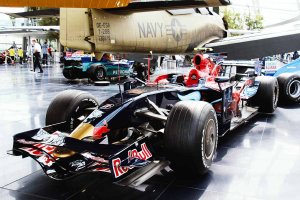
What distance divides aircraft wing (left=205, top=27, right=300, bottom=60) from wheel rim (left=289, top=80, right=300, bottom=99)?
37.8 inches

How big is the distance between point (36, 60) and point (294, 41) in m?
14.4

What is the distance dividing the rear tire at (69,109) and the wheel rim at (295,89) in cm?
579

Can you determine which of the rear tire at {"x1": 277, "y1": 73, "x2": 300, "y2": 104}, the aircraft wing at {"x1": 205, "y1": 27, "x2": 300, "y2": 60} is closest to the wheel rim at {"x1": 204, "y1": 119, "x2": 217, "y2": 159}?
the rear tire at {"x1": 277, "y1": 73, "x2": 300, "y2": 104}

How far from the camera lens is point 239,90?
629cm

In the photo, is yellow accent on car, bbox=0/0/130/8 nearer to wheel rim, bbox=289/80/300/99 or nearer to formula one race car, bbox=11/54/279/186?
formula one race car, bbox=11/54/279/186

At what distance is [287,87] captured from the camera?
8070 mm

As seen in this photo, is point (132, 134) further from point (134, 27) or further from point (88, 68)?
point (88, 68)

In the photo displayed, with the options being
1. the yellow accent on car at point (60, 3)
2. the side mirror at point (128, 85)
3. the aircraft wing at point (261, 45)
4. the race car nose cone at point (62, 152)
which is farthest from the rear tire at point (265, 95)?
the yellow accent on car at point (60, 3)

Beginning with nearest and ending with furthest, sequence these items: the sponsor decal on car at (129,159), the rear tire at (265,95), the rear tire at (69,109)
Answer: the sponsor decal on car at (129,159)
the rear tire at (69,109)
the rear tire at (265,95)

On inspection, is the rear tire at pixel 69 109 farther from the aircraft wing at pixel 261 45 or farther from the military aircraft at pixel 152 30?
the aircraft wing at pixel 261 45

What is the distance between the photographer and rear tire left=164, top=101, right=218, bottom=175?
134 inches

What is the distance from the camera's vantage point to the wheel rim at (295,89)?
8.37 meters

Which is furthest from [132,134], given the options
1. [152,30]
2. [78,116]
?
[152,30]

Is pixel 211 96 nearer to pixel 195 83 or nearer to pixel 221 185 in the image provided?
pixel 195 83
